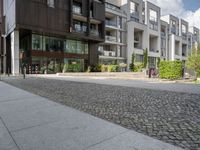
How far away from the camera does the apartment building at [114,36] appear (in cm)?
4625

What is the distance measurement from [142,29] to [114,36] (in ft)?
33.6

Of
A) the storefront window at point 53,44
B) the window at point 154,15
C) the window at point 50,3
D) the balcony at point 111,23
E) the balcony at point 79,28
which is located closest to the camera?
the window at point 50,3

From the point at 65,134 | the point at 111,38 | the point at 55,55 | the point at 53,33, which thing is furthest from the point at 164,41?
the point at 65,134

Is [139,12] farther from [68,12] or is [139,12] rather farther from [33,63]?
[33,63]

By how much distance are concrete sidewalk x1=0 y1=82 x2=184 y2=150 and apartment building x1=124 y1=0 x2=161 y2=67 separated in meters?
44.9

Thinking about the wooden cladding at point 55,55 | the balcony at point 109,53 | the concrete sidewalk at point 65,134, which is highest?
the balcony at point 109,53

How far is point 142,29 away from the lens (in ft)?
177

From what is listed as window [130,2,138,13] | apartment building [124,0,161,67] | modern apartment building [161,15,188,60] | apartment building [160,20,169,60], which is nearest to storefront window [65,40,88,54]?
apartment building [124,0,161,67]

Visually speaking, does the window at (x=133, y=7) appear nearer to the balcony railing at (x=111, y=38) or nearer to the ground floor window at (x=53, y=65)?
the balcony railing at (x=111, y=38)

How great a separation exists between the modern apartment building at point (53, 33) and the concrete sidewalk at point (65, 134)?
87.5 feet

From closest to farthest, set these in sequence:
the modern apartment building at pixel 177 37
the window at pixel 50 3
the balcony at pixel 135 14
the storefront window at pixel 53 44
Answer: the window at pixel 50 3 < the storefront window at pixel 53 44 < the balcony at pixel 135 14 < the modern apartment building at pixel 177 37

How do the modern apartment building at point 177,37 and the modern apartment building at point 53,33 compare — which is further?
the modern apartment building at point 177,37

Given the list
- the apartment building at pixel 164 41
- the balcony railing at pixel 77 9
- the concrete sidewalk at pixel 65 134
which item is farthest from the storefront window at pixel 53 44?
the apartment building at pixel 164 41

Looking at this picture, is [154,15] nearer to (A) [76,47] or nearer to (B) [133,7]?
(B) [133,7]
